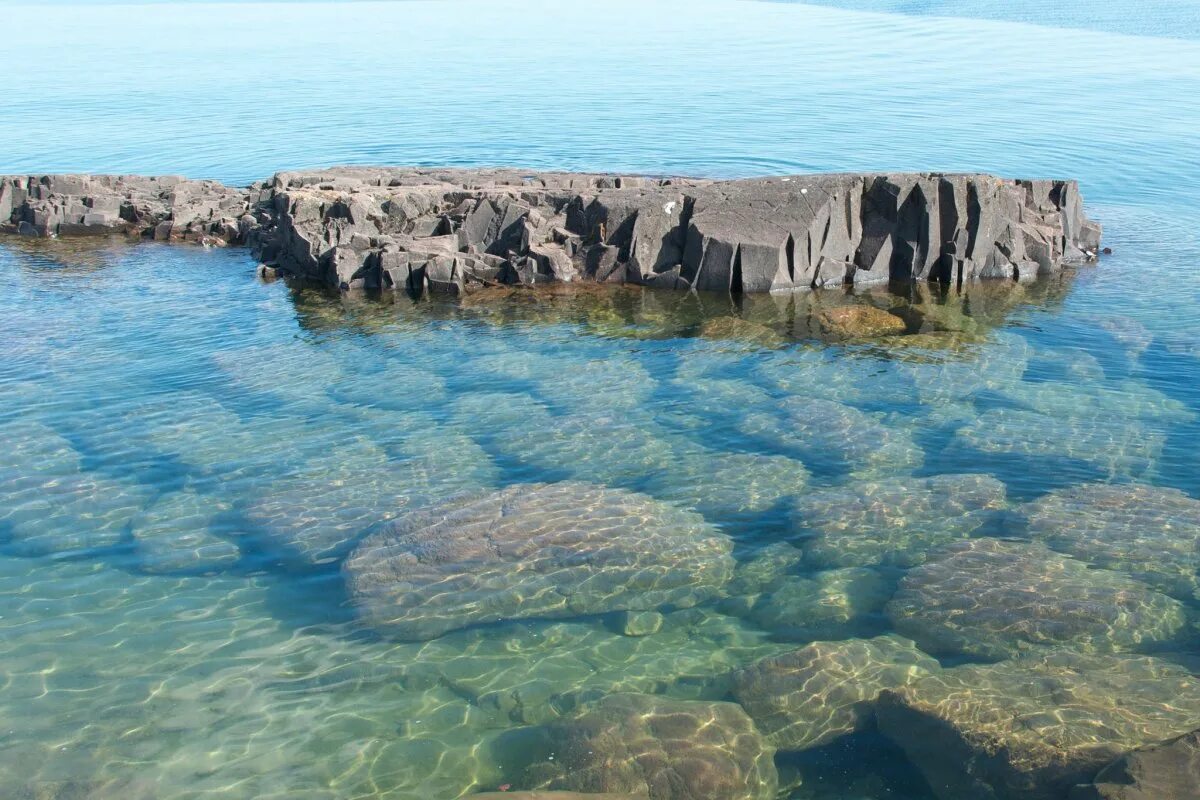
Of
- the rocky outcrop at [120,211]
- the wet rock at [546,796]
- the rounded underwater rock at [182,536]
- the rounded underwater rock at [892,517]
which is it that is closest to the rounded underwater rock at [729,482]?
the rounded underwater rock at [892,517]

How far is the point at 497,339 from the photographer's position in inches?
748

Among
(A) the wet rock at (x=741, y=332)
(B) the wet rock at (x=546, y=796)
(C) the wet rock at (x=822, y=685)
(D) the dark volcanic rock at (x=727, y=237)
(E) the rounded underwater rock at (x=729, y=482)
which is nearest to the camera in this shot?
(B) the wet rock at (x=546, y=796)

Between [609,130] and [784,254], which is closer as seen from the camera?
[784,254]

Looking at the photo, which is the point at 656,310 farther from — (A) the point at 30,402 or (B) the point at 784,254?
(A) the point at 30,402

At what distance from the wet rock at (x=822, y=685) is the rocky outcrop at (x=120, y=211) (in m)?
21.7

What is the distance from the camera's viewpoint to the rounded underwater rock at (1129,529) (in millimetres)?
10742

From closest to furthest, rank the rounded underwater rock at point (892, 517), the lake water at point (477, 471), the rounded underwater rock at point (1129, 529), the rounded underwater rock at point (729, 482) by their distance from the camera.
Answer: the lake water at point (477, 471), the rounded underwater rock at point (1129, 529), the rounded underwater rock at point (892, 517), the rounded underwater rock at point (729, 482)

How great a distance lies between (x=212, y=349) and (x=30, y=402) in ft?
11.2

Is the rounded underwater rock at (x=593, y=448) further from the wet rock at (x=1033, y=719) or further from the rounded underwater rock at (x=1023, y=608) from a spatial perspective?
the wet rock at (x=1033, y=719)

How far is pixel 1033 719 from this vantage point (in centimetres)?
809

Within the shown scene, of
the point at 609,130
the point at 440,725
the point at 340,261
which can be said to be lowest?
the point at 440,725

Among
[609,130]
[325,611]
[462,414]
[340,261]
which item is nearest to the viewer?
[325,611]

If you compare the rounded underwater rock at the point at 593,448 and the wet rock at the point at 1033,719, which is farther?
the rounded underwater rock at the point at 593,448

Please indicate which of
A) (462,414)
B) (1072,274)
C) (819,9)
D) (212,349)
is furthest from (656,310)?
(819,9)
